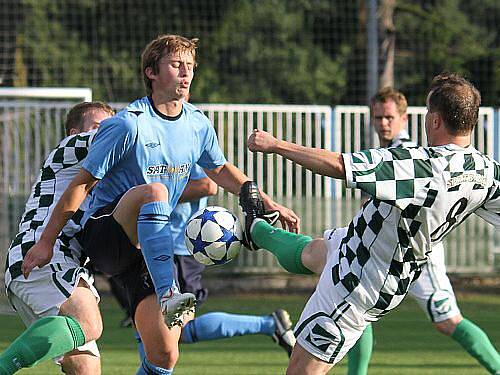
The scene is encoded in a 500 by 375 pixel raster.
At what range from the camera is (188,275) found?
7203 mm

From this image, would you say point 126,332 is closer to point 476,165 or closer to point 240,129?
point 240,129

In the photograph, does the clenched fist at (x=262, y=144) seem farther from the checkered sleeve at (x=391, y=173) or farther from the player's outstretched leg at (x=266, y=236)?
the player's outstretched leg at (x=266, y=236)

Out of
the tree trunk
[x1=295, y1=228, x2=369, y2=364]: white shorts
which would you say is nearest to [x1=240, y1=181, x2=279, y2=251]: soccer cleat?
[x1=295, y1=228, x2=369, y2=364]: white shorts

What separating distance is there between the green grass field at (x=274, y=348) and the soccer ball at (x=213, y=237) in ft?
6.37

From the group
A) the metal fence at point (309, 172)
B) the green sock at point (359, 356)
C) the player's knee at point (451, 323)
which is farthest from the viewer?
the metal fence at point (309, 172)

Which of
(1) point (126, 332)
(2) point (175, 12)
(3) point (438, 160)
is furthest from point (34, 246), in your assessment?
(2) point (175, 12)

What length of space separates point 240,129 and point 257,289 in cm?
173

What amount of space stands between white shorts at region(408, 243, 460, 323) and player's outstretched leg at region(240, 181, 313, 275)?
1138mm

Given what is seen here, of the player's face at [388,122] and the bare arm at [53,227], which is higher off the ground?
the player's face at [388,122]

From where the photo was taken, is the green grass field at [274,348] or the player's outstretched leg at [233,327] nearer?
the player's outstretched leg at [233,327]

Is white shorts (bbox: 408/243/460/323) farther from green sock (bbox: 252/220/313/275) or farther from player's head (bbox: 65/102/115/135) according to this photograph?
player's head (bbox: 65/102/115/135)

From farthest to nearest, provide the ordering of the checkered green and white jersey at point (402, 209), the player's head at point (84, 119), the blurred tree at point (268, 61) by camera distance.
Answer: the blurred tree at point (268, 61) → the player's head at point (84, 119) → the checkered green and white jersey at point (402, 209)

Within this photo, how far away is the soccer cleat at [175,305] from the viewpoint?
507 centimetres

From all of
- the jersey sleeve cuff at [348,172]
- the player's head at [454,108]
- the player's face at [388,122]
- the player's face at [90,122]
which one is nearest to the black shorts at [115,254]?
the player's face at [90,122]
